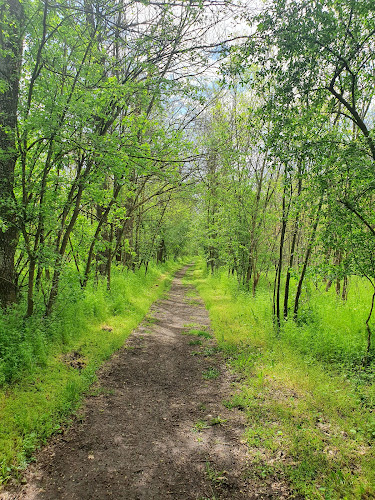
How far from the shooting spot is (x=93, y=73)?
18.9 ft

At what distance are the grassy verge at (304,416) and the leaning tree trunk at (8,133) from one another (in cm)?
527

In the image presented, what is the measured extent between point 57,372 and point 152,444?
88.7 inches

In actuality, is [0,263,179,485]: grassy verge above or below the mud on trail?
above

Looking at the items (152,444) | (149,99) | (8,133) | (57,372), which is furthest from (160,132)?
(152,444)

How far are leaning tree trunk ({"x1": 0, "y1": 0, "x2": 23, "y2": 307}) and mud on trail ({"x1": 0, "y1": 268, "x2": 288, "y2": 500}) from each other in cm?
296

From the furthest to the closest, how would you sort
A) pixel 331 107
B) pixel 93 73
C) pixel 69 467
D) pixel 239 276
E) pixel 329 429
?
1. pixel 239 276
2. pixel 93 73
3. pixel 331 107
4. pixel 329 429
5. pixel 69 467

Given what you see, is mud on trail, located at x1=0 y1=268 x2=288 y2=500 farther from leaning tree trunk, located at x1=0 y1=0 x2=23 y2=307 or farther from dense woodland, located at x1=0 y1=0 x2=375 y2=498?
leaning tree trunk, located at x1=0 y1=0 x2=23 y2=307

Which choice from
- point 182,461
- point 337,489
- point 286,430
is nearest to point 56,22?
point 182,461

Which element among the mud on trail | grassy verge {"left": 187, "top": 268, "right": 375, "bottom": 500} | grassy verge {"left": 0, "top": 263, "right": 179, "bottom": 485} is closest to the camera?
the mud on trail

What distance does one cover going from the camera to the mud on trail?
320 cm

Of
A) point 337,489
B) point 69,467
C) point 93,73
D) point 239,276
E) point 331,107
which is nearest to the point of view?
point 337,489

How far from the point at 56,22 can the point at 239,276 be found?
44.5 ft

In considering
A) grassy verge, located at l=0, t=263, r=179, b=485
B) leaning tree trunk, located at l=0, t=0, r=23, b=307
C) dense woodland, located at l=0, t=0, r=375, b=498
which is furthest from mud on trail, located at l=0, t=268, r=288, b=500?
leaning tree trunk, located at l=0, t=0, r=23, b=307

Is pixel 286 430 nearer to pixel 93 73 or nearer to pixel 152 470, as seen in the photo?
pixel 152 470
